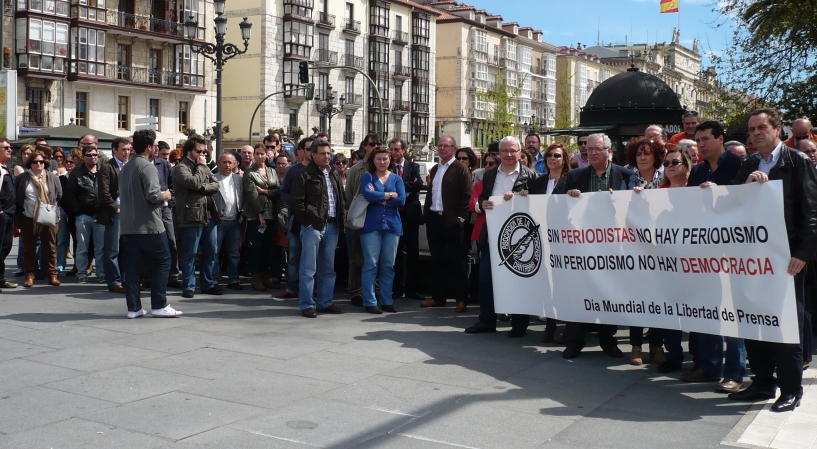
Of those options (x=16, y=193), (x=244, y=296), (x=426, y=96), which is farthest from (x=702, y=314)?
(x=426, y=96)

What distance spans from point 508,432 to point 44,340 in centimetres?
496

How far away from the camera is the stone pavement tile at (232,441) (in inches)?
210

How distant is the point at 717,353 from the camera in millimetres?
7309

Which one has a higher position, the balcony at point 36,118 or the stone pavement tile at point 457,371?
the balcony at point 36,118

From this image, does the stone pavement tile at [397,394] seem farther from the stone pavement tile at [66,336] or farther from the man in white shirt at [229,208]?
the man in white shirt at [229,208]

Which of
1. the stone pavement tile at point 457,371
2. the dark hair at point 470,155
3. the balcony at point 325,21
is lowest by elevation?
the stone pavement tile at point 457,371

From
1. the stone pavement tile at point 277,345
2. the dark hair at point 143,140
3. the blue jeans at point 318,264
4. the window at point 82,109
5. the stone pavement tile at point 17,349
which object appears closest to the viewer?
the stone pavement tile at point 17,349

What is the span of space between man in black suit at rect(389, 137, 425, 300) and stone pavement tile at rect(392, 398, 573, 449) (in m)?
5.64

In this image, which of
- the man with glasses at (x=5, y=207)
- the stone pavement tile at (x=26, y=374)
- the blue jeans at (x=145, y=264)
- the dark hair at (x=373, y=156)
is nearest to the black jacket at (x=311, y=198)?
the dark hair at (x=373, y=156)

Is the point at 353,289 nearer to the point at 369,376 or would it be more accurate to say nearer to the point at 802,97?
the point at 369,376

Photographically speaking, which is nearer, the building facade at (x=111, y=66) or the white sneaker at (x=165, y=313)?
the white sneaker at (x=165, y=313)

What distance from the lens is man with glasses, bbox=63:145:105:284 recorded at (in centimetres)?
1266

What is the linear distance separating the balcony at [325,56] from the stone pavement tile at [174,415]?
6318cm

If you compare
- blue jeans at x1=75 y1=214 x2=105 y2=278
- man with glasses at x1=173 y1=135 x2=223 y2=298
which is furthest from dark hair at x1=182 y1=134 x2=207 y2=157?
blue jeans at x1=75 y1=214 x2=105 y2=278
